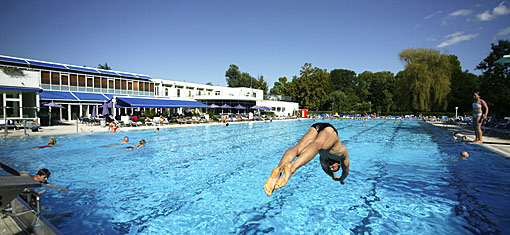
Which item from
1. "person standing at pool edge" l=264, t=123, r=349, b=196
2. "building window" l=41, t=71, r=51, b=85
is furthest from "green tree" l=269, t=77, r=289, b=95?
"person standing at pool edge" l=264, t=123, r=349, b=196

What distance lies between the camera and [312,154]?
2.87m

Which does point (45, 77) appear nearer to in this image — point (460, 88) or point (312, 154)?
point (312, 154)

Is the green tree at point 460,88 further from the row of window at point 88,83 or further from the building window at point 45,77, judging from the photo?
the building window at point 45,77

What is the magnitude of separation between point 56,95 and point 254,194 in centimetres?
2485

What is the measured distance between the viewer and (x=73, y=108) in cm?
2516

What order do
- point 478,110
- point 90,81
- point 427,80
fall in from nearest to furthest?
point 478,110, point 90,81, point 427,80

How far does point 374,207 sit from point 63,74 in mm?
29638

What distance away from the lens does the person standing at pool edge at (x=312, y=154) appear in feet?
8.45

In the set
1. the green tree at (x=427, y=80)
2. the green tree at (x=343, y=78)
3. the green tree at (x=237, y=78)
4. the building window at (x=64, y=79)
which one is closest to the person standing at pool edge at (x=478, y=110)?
the green tree at (x=427, y=80)

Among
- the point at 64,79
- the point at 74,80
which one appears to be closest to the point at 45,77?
the point at 64,79

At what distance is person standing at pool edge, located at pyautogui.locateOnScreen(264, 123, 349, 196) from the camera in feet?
8.45

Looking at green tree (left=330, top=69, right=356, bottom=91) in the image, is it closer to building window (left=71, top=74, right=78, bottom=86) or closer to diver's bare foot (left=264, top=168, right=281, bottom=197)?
building window (left=71, top=74, right=78, bottom=86)

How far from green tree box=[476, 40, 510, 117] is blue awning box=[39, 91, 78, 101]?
32224 millimetres

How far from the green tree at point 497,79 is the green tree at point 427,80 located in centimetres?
1471
